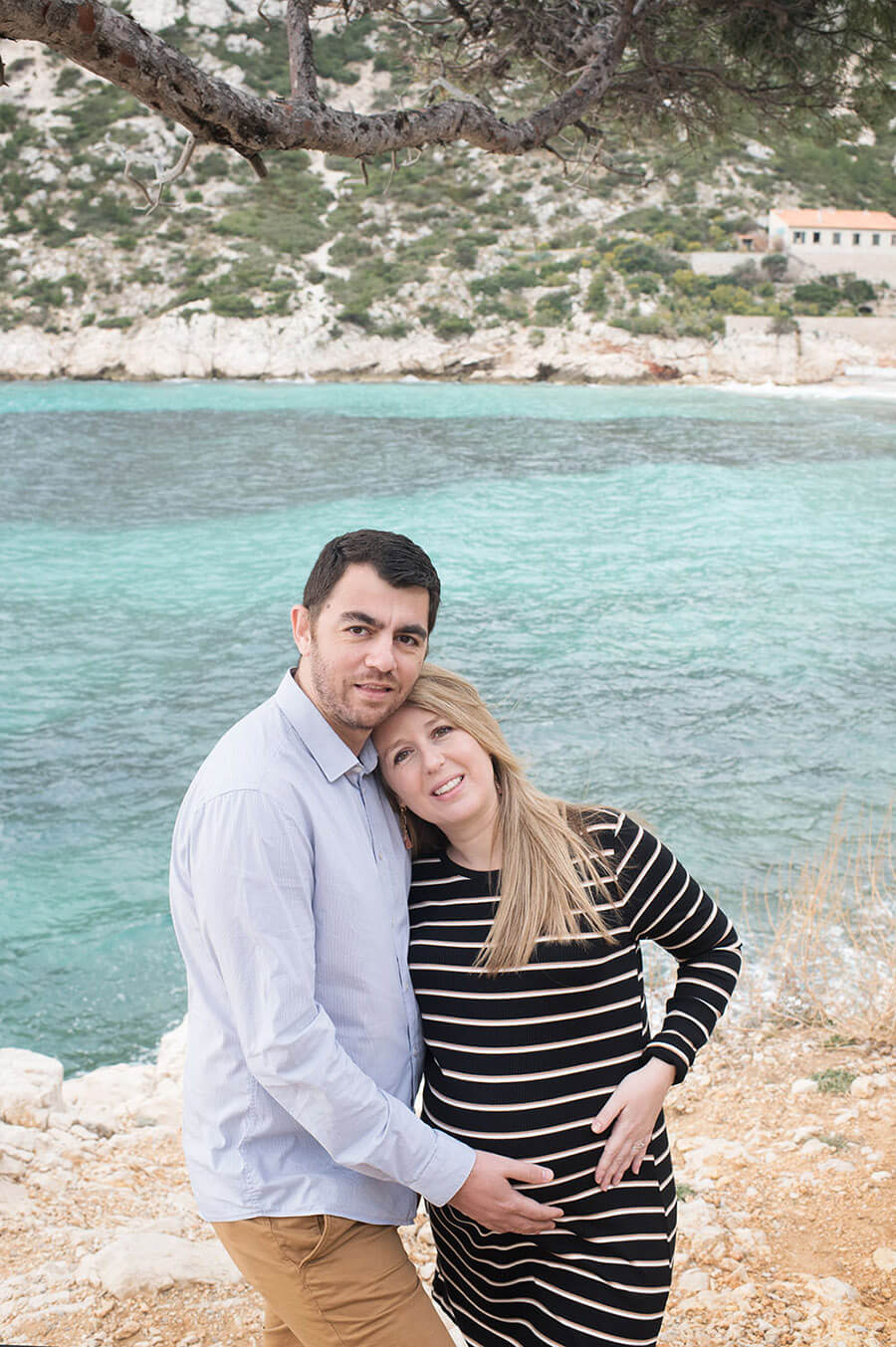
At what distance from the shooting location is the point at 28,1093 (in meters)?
3.57

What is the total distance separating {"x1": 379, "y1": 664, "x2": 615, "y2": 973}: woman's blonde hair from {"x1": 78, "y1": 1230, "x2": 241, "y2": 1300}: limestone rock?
1.31 meters

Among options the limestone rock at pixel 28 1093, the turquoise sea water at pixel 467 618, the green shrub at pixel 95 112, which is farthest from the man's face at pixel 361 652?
the green shrub at pixel 95 112

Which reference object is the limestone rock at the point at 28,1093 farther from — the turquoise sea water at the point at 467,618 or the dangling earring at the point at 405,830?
the dangling earring at the point at 405,830

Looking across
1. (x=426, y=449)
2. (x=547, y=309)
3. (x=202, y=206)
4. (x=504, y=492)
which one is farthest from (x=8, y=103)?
(x=504, y=492)

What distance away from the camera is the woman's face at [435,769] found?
1.74m

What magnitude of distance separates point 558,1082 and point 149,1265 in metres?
1.32

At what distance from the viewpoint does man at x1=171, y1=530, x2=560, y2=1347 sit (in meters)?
1.48

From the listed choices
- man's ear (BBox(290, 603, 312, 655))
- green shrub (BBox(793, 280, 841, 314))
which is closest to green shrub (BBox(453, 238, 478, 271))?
green shrub (BBox(793, 280, 841, 314))

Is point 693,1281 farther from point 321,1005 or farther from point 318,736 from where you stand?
point 318,736

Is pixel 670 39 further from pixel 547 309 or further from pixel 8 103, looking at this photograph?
pixel 8 103

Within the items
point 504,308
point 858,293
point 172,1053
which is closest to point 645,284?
point 504,308

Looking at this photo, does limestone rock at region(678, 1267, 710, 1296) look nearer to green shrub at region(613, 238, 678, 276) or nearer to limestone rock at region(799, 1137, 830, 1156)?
limestone rock at region(799, 1137, 830, 1156)

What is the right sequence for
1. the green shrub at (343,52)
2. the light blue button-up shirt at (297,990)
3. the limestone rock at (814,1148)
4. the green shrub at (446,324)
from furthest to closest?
the green shrub at (343,52) → the green shrub at (446,324) → the limestone rock at (814,1148) → the light blue button-up shirt at (297,990)

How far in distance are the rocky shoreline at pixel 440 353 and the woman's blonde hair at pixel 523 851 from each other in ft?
119
